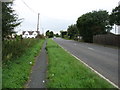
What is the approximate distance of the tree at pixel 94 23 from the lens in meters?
50.7

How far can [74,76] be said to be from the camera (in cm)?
767

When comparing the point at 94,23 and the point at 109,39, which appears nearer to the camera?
the point at 109,39

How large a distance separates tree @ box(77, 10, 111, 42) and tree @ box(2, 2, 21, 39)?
1509 inches

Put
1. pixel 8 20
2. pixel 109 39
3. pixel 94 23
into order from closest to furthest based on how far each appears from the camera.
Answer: pixel 8 20 < pixel 109 39 < pixel 94 23

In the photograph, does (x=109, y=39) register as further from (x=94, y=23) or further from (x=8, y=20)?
(x=8, y=20)

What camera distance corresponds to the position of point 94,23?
5088 centimetres

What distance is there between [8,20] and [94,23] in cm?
3985

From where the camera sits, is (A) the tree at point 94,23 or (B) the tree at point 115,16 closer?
(B) the tree at point 115,16

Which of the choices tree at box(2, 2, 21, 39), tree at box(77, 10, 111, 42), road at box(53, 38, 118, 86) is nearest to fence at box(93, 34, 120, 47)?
tree at box(77, 10, 111, 42)

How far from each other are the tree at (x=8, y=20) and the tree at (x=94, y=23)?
126 ft

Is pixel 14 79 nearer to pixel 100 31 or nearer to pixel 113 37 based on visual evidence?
pixel 113 37

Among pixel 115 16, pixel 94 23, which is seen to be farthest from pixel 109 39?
pixel 94 23

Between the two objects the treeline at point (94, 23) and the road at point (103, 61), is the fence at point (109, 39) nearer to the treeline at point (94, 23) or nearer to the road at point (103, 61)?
the treeline at point (94, 23)

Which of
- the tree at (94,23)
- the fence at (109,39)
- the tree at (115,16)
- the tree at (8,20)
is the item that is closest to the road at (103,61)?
the tree at (8,20)
